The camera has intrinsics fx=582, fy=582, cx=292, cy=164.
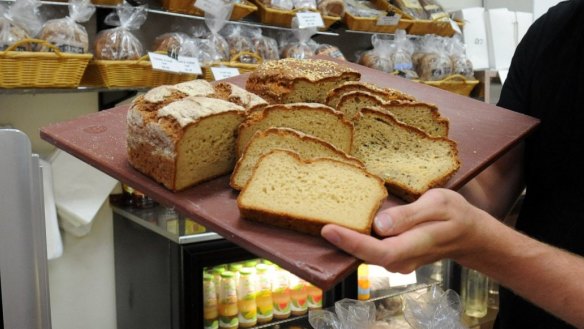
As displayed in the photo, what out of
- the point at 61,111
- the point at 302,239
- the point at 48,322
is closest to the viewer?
the point at 302,239

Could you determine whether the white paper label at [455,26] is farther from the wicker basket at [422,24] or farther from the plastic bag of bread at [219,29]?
the plastic bag of bread at [219,29]

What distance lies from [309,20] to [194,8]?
1.70 ft

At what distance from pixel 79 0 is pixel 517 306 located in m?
1.81

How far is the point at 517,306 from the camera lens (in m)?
1.44

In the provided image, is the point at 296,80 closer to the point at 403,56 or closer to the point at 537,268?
the point at 537,268

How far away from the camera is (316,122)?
4.05 ft

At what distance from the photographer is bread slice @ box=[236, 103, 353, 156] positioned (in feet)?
4.00

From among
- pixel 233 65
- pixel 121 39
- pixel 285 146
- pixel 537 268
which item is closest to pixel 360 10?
pixel 233 65

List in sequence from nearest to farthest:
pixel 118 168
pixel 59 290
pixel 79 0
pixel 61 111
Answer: pixel 118 168 → pixel 79 0 → pixel 61 111 → pixel 59 290

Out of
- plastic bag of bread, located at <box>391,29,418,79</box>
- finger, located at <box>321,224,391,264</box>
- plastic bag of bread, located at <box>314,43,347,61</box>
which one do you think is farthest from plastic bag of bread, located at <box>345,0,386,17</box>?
finger, located at <box>321,224,391,264</box>

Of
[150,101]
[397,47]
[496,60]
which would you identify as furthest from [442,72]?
[150,101]

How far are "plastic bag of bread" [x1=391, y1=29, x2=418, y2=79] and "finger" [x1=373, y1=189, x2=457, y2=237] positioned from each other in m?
2.06

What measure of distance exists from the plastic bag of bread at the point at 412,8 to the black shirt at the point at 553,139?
1817 mm

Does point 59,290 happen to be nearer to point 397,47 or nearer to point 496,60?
point 397,47
